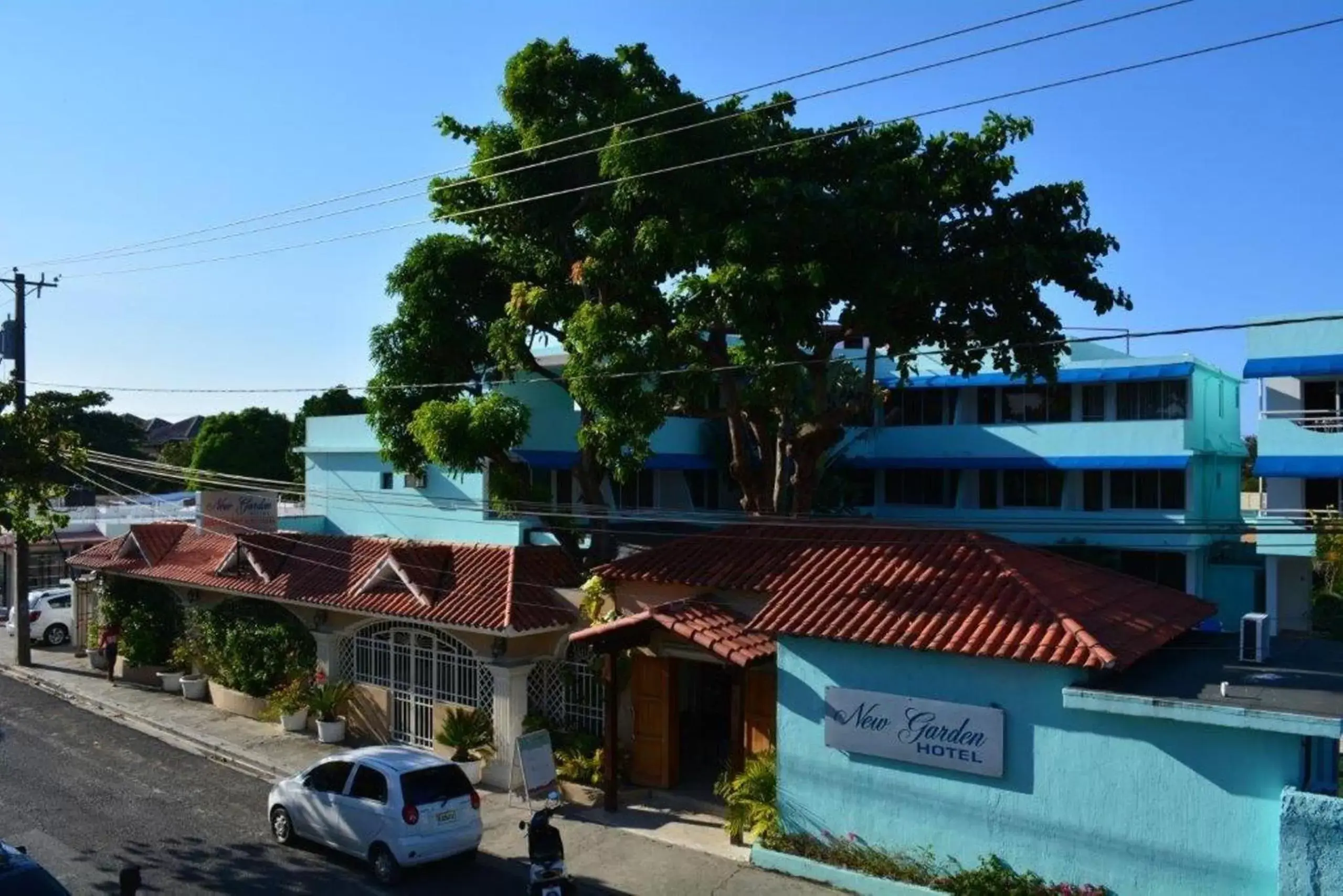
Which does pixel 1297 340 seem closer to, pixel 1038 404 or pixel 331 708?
pixel 1038 404

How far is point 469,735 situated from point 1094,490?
832 inches

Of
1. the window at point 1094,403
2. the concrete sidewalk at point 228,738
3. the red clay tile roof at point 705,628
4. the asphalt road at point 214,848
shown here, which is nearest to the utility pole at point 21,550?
the concrete sidewalk at point 228,738

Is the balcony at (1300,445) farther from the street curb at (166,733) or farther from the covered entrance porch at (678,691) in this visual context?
the street curb at (166,733)

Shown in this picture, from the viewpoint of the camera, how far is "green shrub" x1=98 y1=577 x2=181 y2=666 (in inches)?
1018

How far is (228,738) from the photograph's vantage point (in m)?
20.6

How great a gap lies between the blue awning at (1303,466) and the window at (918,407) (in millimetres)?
9795

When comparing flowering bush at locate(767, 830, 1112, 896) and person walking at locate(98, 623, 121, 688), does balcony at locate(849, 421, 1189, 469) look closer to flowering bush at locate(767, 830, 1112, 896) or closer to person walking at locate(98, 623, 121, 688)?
flowering bush at locate(767, 830, 1112, 896)

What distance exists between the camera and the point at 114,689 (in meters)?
25.2

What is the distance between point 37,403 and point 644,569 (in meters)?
11.5

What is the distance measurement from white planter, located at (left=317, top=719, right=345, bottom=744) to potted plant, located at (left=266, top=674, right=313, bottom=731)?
68cm

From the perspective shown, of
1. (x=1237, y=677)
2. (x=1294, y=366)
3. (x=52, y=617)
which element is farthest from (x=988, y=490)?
(x=52, y=617)

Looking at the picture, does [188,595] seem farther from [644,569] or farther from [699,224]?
[699,224]

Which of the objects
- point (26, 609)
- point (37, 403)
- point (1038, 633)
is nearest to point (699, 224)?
point (1038, 633)

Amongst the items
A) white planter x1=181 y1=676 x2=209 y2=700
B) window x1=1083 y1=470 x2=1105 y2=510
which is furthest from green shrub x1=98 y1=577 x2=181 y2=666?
window x1=1083 y1=470 x2=1105 y2=510
